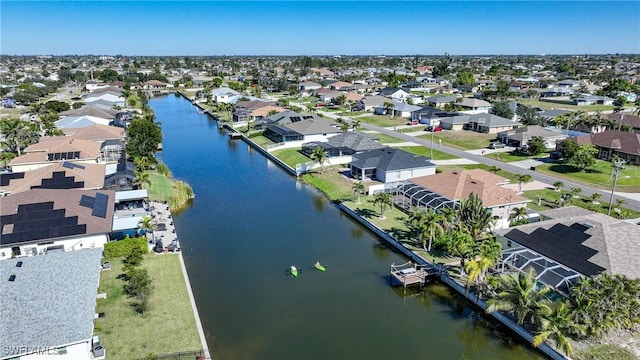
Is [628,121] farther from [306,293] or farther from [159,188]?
[159,188]

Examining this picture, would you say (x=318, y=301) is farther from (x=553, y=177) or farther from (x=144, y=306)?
(x=553, y=177)

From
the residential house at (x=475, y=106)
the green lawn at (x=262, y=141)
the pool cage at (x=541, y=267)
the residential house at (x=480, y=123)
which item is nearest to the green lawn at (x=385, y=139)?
the residential house at (x=480, y=123)

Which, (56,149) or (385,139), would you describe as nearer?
(56,149)

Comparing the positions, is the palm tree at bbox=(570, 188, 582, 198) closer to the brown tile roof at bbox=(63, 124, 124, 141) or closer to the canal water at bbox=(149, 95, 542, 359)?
the canal water at bbox=(149, 95, 542, 359)

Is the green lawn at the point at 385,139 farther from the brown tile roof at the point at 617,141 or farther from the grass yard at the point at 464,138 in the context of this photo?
the brown tile roof at the point at 617,141

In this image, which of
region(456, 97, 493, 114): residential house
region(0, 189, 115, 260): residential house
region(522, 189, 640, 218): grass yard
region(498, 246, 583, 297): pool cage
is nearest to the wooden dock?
region(498, 246, 583, 297): pool cage

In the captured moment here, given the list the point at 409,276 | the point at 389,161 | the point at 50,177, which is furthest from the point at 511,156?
the point at 50,177
